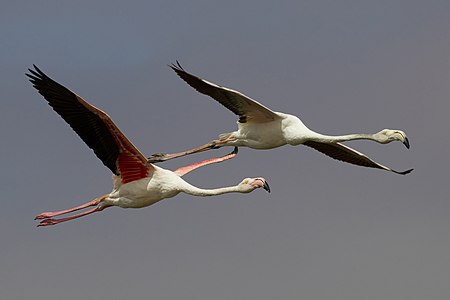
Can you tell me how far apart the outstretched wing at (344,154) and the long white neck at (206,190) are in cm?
505

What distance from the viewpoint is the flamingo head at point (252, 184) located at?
128 ft

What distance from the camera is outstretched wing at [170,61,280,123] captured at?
41.2 m

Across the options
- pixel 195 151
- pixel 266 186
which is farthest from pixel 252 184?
pixel 195 151

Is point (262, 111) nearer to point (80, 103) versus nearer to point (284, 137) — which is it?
point (284, 137)

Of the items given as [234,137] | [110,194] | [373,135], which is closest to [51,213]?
[110,194]

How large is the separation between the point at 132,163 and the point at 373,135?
18.2 ft

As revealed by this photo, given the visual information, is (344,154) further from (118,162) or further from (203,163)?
(118,162)

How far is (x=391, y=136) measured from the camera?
40625 millimetres

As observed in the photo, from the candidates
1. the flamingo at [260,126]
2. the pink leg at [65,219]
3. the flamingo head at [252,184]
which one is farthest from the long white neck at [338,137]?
the pink leg at [65,219]

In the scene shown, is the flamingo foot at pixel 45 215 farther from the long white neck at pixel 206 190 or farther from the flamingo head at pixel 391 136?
the flamingo head at pixel 391 136

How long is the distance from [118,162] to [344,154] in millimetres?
7010

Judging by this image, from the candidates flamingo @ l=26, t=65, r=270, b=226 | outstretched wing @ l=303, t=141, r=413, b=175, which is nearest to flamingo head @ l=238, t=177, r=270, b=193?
flamingo @ l=26, t=65, r=270, b=226

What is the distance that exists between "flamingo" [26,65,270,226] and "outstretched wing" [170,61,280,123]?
1921 mm

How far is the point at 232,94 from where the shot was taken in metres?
41.2
